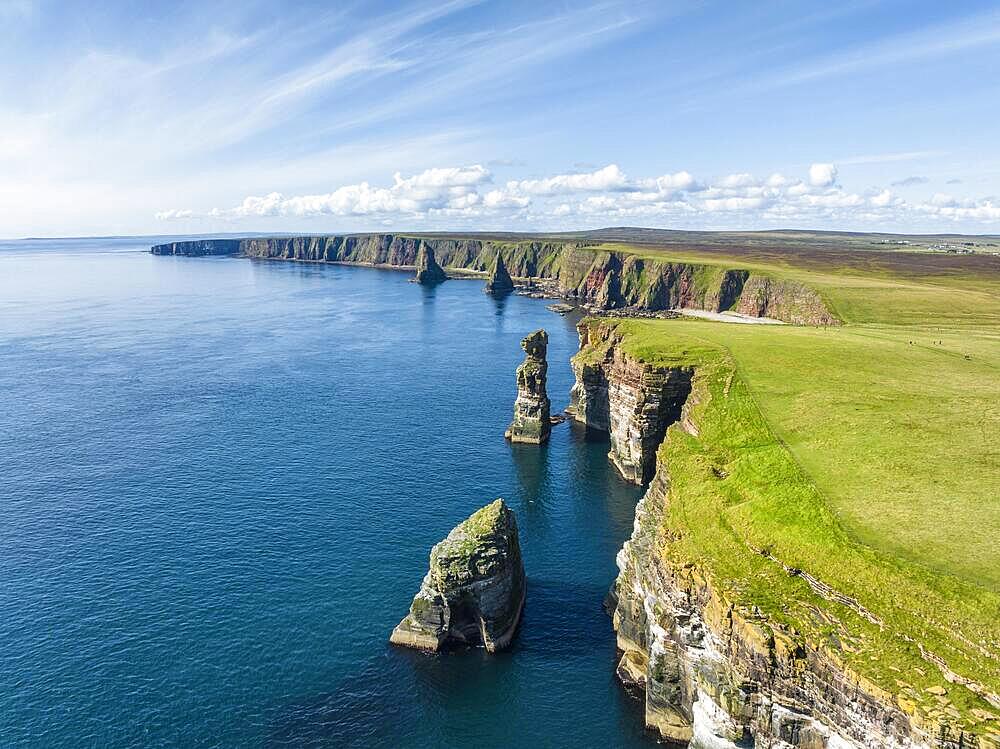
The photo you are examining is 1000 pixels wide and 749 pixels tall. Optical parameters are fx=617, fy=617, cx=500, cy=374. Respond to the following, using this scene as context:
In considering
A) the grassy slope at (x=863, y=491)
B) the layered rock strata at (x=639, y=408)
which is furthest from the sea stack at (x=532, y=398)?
the grassy slope at (x=863, y=491)

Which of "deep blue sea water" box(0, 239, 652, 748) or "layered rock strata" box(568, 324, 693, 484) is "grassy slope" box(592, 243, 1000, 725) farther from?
"deep blue sea water" box(0, 239, 652, 748)

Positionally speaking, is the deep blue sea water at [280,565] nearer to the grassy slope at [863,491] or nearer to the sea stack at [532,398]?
the sea stack at [532,398]

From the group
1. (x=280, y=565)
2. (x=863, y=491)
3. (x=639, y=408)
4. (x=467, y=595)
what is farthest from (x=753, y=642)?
(x=639, y=408)

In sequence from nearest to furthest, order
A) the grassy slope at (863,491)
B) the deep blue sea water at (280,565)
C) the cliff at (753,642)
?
1. the cliff at (753,642)
2. the grassy slope at (863,491)
3. the deep blue sea water at (280,565)

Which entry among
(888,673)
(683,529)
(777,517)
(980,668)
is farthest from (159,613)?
(980,668)

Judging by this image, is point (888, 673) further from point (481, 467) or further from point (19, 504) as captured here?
point (19, 504)

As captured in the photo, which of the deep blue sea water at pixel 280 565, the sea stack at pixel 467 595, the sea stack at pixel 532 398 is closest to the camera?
the deep blue sea water at pixel 280 565
